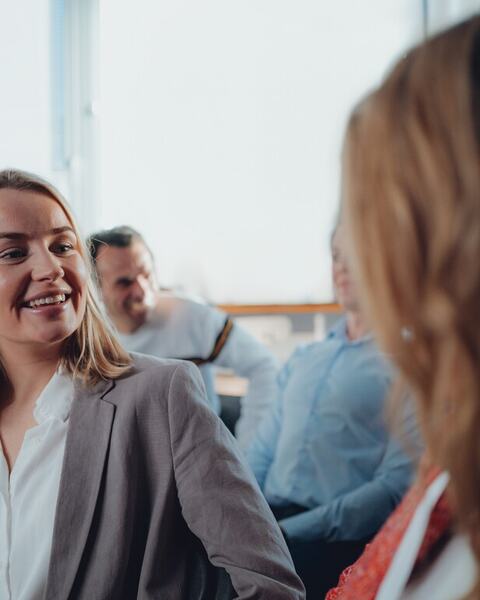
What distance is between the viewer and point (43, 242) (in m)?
1.26

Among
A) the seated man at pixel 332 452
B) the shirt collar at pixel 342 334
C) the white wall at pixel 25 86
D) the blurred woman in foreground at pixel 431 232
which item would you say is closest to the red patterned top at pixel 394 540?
the blurred woman in foreground at pixel 431 232

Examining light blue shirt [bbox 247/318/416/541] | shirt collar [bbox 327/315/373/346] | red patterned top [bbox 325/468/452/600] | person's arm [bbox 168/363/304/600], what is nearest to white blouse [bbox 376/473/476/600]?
red patterned top [bbox 325/468/452/600]

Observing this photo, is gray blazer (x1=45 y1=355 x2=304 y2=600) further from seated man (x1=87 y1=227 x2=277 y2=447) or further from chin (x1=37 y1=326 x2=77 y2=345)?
seated man (x1=87 y1=227 x2=277 y2=447)

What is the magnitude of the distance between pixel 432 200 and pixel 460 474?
232 mm

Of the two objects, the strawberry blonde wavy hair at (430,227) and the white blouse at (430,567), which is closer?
the strawberry blonde wavy hair at (430,227)

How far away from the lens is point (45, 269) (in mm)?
1240

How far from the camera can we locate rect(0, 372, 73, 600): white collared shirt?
3.80 feet

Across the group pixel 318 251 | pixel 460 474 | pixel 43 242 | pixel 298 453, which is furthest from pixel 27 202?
pixel 318 251

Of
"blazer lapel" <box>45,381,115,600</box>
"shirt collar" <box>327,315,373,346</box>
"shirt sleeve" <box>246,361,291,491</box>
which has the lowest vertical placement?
"shirt sleeve" <box>246,361,291,491</box>

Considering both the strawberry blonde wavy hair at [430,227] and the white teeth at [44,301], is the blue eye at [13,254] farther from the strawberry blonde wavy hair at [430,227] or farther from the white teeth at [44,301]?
the strawberry blonde wavy hair at [430,227]

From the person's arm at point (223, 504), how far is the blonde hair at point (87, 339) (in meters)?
0.16

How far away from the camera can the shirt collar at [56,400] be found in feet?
4.08

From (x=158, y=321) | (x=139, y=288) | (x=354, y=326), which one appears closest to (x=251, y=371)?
(x=158, y=321)

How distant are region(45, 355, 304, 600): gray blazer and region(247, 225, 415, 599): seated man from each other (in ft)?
1.84
